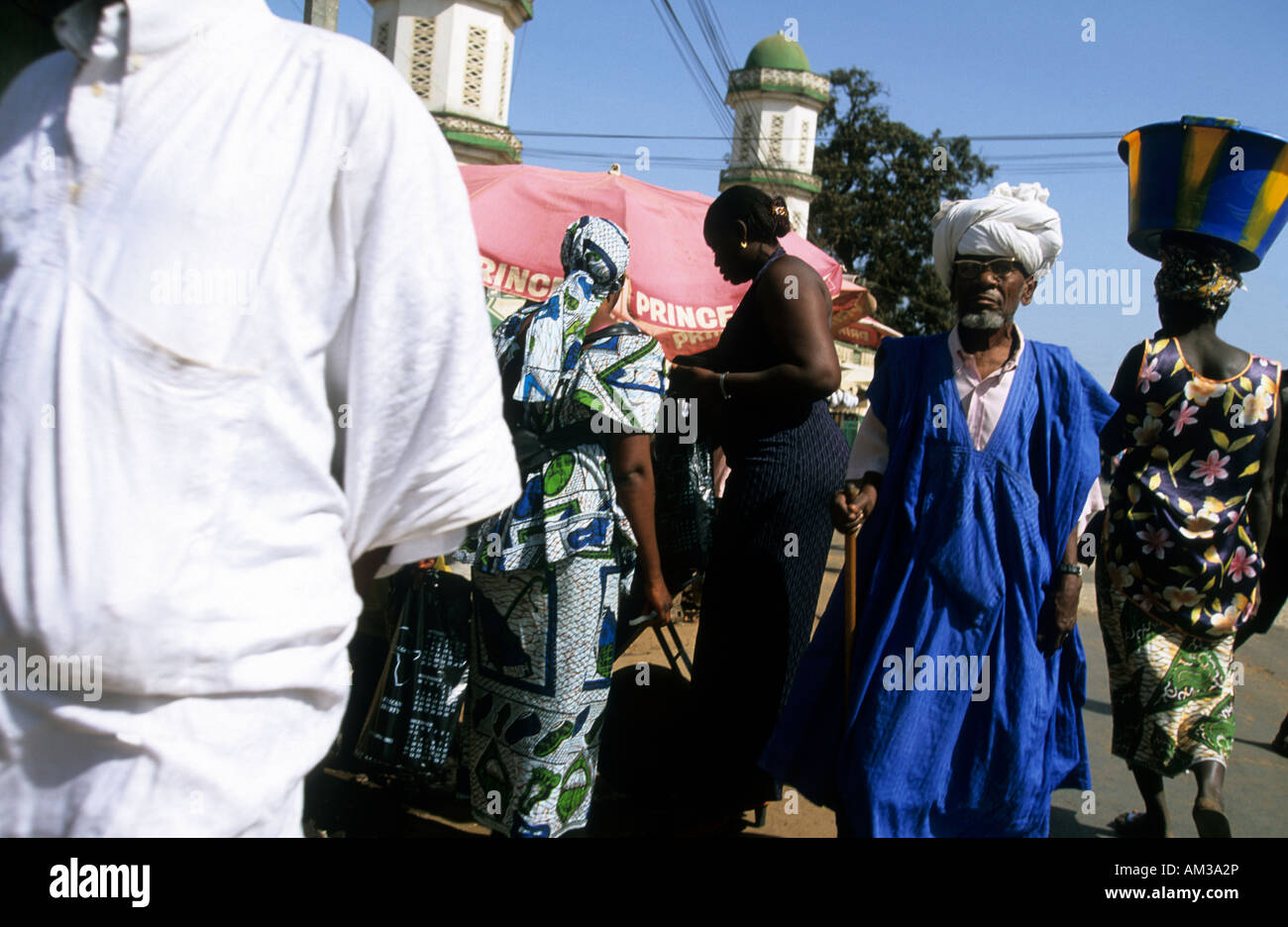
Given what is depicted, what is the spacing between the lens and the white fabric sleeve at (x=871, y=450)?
319 centimetres

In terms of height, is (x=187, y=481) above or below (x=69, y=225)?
below

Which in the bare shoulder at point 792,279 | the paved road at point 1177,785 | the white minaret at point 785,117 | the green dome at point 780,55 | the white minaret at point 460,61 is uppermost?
the green dome at point 780,55

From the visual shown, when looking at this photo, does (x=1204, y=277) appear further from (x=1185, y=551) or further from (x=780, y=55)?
(x=780, y=55)

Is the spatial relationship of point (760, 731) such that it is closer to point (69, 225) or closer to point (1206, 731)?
point (1206, 731)

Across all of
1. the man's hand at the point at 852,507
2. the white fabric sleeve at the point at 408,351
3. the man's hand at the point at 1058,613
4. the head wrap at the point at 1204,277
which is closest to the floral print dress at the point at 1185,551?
the head wrap at the point at 1204,277

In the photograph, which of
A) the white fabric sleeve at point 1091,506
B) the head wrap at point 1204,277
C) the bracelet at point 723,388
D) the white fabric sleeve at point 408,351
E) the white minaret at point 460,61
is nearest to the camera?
the white fabric sleeve at point 408,351

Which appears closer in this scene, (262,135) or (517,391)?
(262,135)

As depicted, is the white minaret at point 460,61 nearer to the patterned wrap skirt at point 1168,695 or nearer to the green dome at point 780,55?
the green dome at point 780,55

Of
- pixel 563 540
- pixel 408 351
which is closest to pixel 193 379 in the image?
pixel 408 351

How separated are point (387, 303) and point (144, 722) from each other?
1.81 ft

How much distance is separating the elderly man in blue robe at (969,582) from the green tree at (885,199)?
100.0 ft
